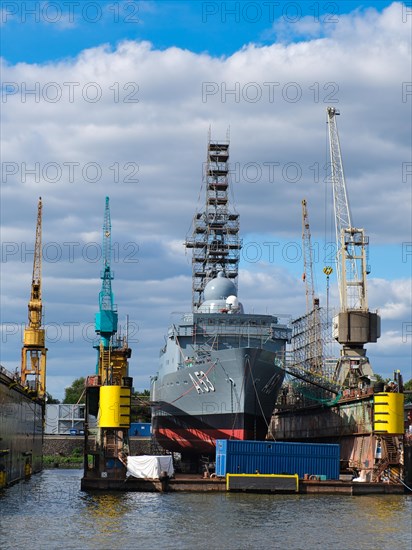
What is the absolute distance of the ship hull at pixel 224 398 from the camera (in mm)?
71188

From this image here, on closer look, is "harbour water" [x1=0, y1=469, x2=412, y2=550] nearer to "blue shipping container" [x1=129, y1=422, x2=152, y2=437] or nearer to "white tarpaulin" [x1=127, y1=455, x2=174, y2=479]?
"white tarpaulin" [x1=127, y1=455, x2=174, y2=479]

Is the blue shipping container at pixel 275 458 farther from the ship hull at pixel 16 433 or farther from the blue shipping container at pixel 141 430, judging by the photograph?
the blue shipping container at pixel 141 430

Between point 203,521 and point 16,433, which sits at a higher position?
point 16,433

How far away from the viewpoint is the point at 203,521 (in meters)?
43.7

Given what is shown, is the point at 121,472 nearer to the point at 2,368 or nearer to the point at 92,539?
the point at 2,368

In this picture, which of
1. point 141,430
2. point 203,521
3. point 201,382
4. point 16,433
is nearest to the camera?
point 203,521

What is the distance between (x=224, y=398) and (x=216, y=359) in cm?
313

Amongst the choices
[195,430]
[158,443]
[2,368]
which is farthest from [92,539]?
[158,443]

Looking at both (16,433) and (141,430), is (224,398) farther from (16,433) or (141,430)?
(141,430)

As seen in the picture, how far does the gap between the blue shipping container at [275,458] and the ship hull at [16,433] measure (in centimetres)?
1316

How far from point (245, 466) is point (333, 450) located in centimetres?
607

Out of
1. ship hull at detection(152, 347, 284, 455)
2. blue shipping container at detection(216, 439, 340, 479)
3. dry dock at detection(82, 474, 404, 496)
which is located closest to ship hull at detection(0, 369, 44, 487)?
dry dock at detection(82, 474, 404, 496)

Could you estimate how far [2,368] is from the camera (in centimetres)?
6069

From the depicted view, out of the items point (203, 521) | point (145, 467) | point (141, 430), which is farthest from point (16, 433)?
point (141, 430)
